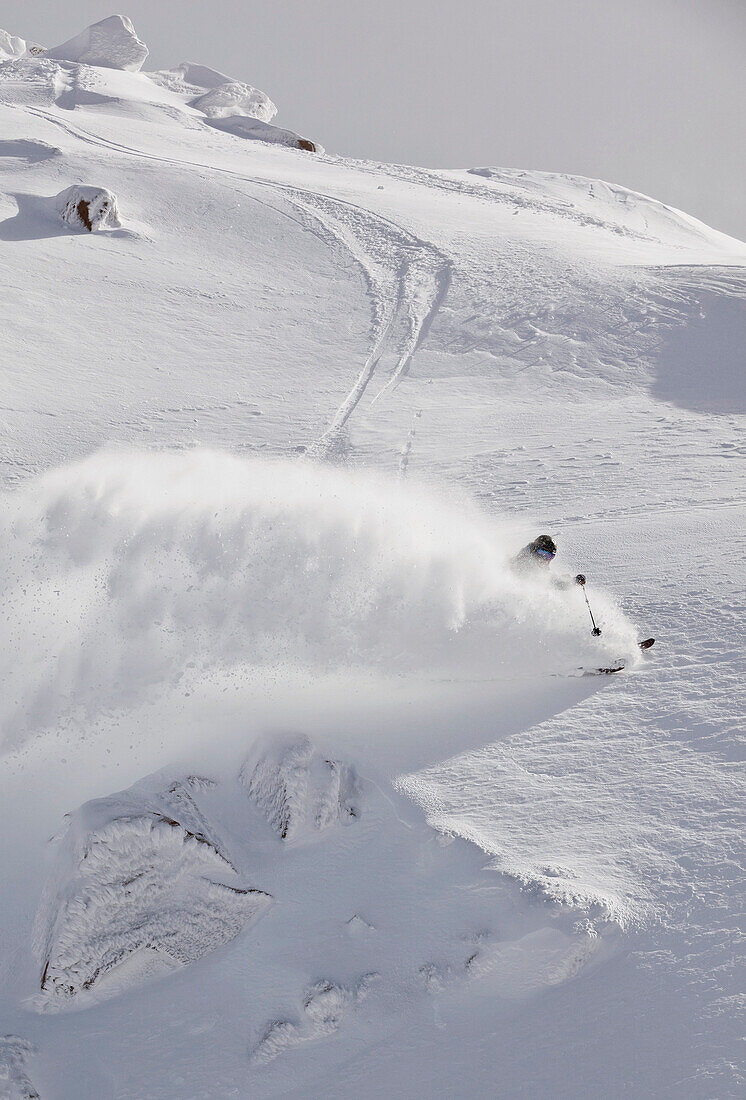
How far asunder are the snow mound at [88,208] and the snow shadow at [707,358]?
45.4 feet

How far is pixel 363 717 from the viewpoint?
7086mm

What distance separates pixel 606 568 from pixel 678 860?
441cm

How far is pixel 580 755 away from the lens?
6.62m

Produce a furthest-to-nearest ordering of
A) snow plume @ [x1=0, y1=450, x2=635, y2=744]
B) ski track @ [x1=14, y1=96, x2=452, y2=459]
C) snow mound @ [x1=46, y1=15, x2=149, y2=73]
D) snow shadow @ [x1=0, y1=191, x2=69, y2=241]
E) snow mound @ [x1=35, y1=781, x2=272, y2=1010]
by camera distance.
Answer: snow mound @ [x1=46, y1=15, x2=149, y2=73], snow shadow @ [x1=0, y1=191, x2=69, y2=241], ski track @ [x1=14, y1=96, x2=452, y2=459], snow plume @ [x1=0, y1=450, x2=635, y2=744], snow mound @ [x1=35, y1=781, x2=272, y2=1010]

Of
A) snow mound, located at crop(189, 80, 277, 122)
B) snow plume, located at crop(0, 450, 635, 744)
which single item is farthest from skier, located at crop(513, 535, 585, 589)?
snow mound, located at crop(189, 80, 277, 122)

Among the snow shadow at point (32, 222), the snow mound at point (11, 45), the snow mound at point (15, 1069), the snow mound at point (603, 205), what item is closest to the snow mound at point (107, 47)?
the snow mound at point (11, 45)

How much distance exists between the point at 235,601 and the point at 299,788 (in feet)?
8.47

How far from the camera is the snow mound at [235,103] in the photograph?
126 feet

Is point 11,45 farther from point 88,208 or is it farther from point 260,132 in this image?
point 88,208

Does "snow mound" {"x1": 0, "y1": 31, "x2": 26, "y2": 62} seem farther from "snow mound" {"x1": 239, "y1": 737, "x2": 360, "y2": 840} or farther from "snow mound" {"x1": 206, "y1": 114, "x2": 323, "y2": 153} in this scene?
"snow mound" {"x1": 239, "y1": 737, "x2": 360, "y2": 840}

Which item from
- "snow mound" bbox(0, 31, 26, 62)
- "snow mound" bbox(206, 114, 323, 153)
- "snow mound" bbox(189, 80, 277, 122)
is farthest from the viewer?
"snow mound" bbox(0, 31, 26, 62)

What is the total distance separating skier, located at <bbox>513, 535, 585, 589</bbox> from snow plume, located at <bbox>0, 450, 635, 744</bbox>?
137 millimetres

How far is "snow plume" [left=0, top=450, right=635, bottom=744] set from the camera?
7551mm

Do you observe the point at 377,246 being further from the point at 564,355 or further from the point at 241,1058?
the point at 241,1058
